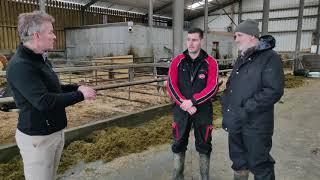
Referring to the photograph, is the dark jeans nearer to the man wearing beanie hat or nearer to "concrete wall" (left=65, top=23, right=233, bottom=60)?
the man wearing beanie hat

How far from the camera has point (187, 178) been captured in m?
2.84

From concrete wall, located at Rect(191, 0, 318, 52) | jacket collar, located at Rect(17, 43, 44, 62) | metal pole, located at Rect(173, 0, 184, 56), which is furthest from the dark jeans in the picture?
concrete wall, located at Rect(191, 0, 318, 52)

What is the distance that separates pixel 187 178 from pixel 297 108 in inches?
175

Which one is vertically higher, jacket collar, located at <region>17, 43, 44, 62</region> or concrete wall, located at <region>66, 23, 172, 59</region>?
concrete wall, located at <region>66, 23, 172, 59</region>

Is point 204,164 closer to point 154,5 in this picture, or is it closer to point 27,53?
point 27,53

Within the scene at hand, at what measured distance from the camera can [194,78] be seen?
102 inches

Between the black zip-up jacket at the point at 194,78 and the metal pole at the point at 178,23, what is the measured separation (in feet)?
10.1

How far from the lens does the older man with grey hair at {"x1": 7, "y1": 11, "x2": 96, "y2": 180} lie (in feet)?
5.27

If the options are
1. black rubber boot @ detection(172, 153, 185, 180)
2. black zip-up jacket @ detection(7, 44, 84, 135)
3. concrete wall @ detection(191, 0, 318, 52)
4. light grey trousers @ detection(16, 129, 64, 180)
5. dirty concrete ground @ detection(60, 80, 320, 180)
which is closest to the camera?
black zip-up jacket @ detection(7, 44, 84, 135)

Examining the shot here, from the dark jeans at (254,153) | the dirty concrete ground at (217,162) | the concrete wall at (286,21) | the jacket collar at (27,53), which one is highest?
the concrete wall at (286,21)

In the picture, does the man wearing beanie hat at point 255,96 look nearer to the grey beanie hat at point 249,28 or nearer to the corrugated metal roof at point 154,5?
the grey beanie hat at point 249,28

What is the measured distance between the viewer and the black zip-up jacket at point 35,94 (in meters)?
1.60

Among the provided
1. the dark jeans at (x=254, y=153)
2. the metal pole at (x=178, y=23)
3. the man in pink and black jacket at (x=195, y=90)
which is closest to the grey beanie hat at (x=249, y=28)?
the man in pink and black jacket at (x=195, y=90)

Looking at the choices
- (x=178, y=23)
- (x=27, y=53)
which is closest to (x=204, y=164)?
(x=27, y=53)
